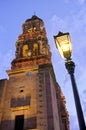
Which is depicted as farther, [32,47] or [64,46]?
[32,47]

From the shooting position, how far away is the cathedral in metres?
17.9

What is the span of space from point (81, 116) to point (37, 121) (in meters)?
13.3

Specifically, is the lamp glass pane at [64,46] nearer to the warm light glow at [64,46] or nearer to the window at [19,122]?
the warm light glow at [64,46]

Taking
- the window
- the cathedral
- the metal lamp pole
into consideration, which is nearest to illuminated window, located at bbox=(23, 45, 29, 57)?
the cathedral

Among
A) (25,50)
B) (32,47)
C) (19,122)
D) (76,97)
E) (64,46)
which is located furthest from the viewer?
(25,50)

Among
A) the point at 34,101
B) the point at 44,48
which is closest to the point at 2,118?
the point at 34,101

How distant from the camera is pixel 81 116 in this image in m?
4.46

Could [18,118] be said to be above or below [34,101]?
below

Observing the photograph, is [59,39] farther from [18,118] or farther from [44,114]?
[18,118]

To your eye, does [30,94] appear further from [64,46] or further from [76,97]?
[76,97]

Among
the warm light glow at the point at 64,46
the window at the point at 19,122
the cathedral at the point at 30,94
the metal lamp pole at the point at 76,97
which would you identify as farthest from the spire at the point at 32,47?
the metal lamp pole at the point at 76,97

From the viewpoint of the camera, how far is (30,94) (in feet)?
66.3

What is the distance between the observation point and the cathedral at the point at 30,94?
17.9 metres

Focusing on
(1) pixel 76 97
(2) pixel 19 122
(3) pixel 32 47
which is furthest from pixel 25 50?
(1) pixel 76 97
